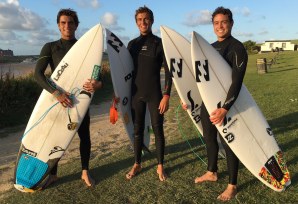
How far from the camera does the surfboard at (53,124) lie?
4.04m

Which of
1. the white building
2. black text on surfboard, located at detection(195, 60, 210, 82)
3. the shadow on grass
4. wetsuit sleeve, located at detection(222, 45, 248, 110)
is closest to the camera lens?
wetsuit sleeve, located at detection(222, 45, 248, 110)

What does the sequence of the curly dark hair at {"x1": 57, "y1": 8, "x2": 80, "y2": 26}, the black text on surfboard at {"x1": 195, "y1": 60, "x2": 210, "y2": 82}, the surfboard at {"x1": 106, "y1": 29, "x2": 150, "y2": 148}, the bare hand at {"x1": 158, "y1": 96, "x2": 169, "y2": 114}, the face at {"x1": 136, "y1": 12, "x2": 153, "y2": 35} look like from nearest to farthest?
the black text on surfboard at {"x1": 195, "y1": 60, "x2": 210, "y2": 82}
the curly dark hair at {"x1": 57, "y1": 8, "x2": 80, "y2": 26}
the face at {"x1": 136, "y1": 12, "x2": 153, "y2": 35}
the bare hand at {"x1": 158, "y1": 96, "x2": 169, "y2": 114}
the surfboard at {"x1": 106, "y1": 29, "x2": 150, "y2": 148}

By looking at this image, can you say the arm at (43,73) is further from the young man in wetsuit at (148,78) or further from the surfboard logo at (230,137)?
the surfboard logo at (230,137)

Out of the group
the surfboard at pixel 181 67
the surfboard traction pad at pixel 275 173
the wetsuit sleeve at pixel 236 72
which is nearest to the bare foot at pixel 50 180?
the surfboard at pixel 181 67

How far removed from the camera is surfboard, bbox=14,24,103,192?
404 cm

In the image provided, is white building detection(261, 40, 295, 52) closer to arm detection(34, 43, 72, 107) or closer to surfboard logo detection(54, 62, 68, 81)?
surfboard logo detection(54, 62, 68, 81)

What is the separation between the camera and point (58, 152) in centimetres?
411

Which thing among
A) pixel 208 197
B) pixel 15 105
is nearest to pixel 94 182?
pixel 208 197

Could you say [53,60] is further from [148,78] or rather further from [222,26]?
[222,26]

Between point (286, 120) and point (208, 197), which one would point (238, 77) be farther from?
point (286, 120)

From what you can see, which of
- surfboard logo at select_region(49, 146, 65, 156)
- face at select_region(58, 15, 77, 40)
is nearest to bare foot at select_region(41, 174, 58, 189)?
surfboard logo at select_region(49, 146, 65, 156)

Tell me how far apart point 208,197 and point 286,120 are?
3.88 m

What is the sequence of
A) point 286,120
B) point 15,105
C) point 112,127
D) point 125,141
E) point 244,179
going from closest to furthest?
1. point 244,179
2. point 125,141
3. point 286,120
4. point 112,127
5. point 15,105

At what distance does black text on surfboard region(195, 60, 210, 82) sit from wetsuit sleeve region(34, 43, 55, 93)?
1730 mm
